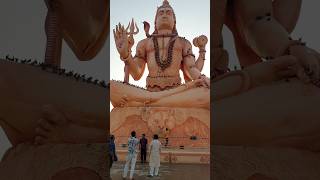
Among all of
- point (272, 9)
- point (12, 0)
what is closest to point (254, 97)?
point (272, 9)

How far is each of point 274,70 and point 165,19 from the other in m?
5.21

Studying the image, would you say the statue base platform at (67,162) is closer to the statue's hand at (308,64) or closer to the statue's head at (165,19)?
the statue's hand at (308,64)

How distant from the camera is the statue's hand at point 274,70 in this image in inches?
82.9

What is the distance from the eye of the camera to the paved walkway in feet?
13.8

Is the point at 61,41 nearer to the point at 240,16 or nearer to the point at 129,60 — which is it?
the point at 240,16

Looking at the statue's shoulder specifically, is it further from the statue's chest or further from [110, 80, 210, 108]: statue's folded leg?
[110, 80, 210, 108]: statue's folded leg

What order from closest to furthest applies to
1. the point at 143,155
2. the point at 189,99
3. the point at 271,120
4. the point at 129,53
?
the point at 271,120
the point at 143,155
the point at 189,99
the point at 129,53

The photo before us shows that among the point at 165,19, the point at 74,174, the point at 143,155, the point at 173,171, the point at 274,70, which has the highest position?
the point at 165,19

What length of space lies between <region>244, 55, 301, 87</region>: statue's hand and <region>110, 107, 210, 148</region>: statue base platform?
423 cm

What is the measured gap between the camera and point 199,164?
206 inches

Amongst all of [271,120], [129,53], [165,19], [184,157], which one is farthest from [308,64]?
[165,19]

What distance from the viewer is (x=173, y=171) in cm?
468

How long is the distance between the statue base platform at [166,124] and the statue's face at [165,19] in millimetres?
1544

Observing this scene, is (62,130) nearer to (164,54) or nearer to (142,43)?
(164,54)
